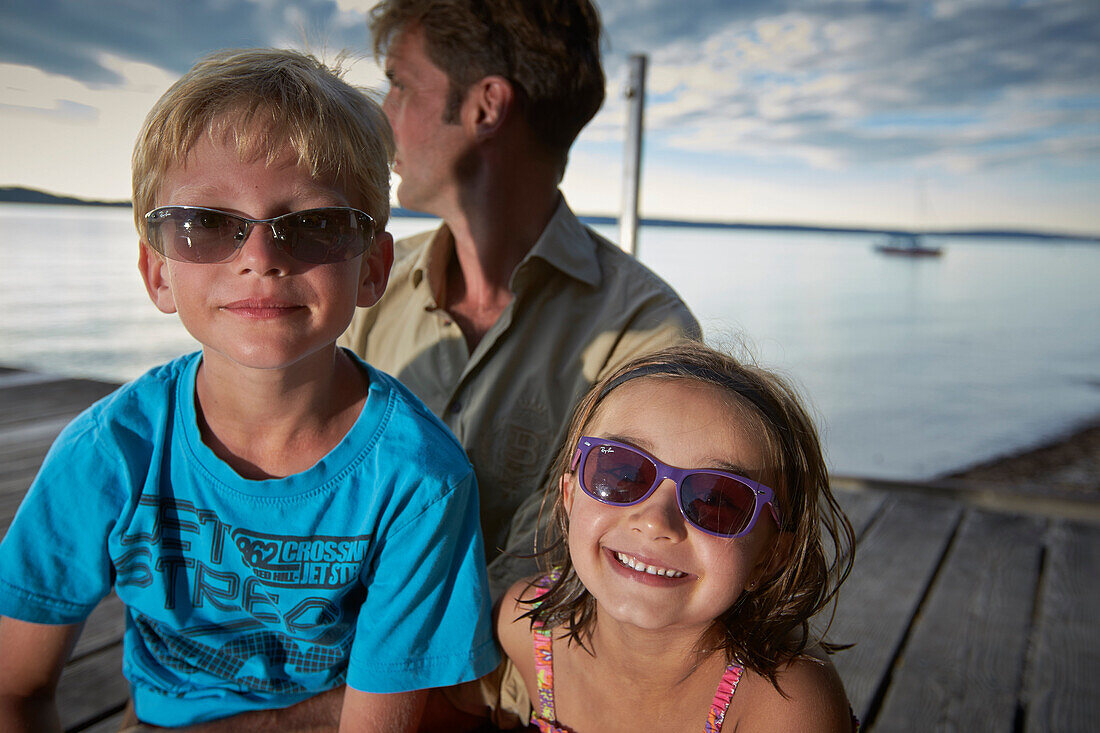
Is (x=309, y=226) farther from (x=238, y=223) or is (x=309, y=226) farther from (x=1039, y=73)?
(x=1039, y=73)

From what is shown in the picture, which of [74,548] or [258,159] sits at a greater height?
[258,159]

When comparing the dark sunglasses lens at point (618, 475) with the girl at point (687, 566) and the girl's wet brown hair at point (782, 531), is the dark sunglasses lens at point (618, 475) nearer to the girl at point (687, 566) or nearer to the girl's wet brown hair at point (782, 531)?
the girl at point (687, 566)

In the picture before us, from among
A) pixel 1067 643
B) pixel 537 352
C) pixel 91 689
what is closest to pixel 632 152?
pixel 537 352

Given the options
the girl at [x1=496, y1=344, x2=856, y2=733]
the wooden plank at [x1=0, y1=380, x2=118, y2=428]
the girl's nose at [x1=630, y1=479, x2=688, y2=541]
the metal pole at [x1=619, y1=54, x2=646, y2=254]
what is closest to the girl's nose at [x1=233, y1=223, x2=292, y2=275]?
the girl at [x1=496, y1=344, x2=856, y2=733]

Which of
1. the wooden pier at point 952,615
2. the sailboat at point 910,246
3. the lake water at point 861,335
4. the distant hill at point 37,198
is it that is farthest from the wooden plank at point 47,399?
the sailboat at point 910,246

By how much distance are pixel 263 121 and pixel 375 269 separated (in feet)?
1.03

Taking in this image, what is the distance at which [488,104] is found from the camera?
7.11 feet

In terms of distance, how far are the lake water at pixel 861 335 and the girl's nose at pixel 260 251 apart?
0.86 metres

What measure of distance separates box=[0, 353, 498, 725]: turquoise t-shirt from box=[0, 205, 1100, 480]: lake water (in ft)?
2.30

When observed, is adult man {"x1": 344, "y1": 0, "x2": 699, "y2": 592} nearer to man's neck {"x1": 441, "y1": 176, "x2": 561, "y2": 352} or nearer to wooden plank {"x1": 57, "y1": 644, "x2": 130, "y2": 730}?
man's neck {"x1": 441, "y1": 176, "x2": 561, "y2": 352}

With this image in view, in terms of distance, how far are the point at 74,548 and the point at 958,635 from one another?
2474 mm

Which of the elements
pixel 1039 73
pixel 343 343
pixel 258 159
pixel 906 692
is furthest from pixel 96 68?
pixel 1039 73

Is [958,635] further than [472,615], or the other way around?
[958,635]

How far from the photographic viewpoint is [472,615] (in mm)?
1281
